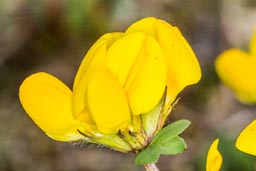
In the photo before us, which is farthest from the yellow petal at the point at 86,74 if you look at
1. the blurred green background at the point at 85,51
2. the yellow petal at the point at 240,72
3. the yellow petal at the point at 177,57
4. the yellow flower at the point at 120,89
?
the blurred green background at the point at 85,51

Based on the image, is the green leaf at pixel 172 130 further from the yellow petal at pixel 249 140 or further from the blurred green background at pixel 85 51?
the blurred green background at pixel 85 51

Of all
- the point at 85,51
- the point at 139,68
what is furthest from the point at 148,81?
the point at 85,51

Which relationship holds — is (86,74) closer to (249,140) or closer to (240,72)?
(249,140)

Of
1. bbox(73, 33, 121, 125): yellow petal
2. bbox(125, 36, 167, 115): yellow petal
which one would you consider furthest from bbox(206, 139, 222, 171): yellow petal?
bbox(73, 33, 121, 125): yellow petal

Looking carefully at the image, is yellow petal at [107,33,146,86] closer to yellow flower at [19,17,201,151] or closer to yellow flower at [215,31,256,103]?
yellow flower at [19,17,201,151]

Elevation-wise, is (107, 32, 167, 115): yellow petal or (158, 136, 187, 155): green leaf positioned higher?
(107, 32, 167, 115): yellow petal

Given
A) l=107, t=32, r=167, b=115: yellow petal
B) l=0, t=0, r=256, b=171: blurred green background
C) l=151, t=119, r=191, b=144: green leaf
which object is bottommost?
l=0, t=0, r=256, b=171: blurred green background
